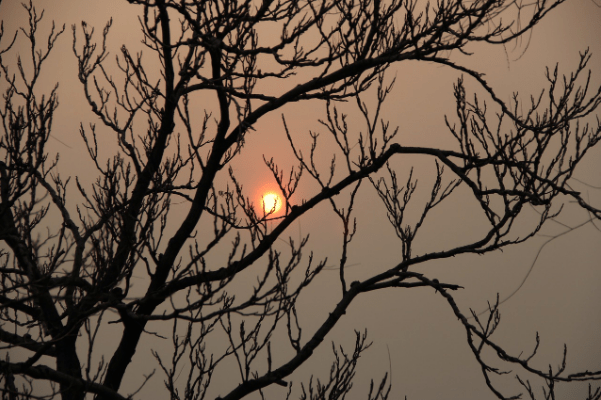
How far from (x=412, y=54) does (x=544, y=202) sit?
4.81 ft

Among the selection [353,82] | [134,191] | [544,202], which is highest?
[353,82]

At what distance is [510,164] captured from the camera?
3.95m

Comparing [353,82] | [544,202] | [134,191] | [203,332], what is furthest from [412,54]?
[203,332]

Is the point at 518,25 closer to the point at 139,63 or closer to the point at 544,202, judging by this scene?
the point at 544,202

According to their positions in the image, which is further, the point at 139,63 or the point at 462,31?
the point at 139,63

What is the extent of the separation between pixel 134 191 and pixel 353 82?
2.24m

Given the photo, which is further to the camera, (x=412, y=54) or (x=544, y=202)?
(x=412, y=54)

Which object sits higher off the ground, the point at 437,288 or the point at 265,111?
the point at 265,111

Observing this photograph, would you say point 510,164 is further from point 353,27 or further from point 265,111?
point 265,111

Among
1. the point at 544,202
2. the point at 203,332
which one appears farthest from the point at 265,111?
the point at 203,332

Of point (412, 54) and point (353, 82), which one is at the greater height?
point (353, 82)

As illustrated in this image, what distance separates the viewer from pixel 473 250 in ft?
15.3

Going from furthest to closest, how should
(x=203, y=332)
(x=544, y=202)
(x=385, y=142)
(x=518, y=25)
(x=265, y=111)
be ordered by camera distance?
(x=203, y=332), (x=385, y=142), (x=265, y=111), (x=518, y=25), (x=544, y=202)

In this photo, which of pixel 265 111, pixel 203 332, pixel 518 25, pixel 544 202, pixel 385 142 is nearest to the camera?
pixel 544 202
